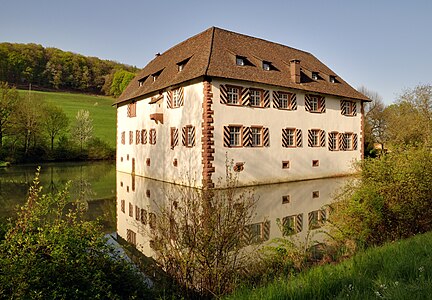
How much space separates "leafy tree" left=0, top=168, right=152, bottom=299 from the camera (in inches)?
129

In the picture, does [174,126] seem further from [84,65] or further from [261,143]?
[84,65]

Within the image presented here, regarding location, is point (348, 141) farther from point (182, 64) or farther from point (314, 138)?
point (182, 64)

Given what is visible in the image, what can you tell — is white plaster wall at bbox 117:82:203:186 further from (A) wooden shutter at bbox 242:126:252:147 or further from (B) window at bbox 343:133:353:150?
(B) window at bbox 343:133:353:150

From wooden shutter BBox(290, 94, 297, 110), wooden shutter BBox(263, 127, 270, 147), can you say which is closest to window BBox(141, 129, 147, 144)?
wooden shutter BBox(263, 127, 270, 147)

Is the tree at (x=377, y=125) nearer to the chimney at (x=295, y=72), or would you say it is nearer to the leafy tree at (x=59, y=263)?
the chimney at (x=295, y=72)

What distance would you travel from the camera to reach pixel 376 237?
22.5ft

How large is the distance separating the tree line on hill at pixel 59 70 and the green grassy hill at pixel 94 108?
11.4ft

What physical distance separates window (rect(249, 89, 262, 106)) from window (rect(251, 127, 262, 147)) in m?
1.46

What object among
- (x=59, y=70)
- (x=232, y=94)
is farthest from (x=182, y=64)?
(x=59, y=70)

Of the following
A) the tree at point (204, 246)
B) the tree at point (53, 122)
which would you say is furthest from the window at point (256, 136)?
the tree at point (53, 122)

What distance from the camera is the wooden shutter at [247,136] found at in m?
18.4

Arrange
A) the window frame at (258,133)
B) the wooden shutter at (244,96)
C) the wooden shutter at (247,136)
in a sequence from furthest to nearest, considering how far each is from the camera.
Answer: the window frame at (258,133), the wooden shutter at (244,96), the wooden shutter at (247,136)

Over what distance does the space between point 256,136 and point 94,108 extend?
165 feet

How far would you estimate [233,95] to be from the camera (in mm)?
18438
